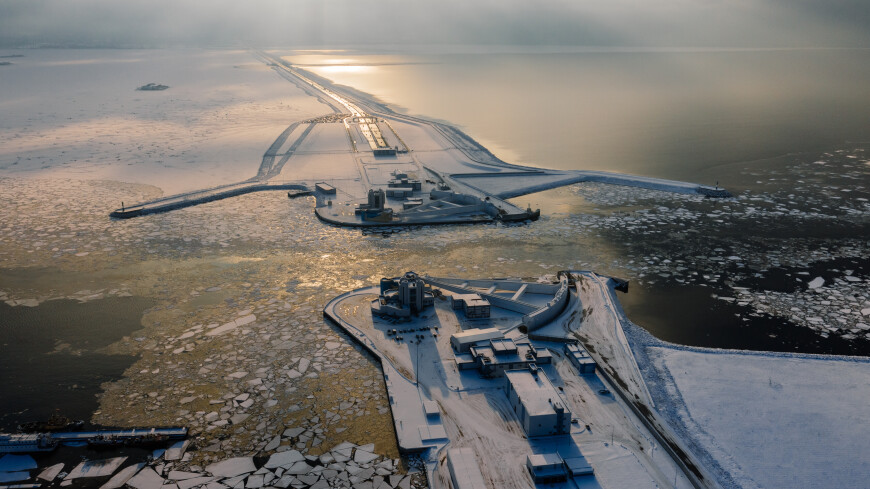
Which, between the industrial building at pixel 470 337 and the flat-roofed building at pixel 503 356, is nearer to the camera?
the flat-roofed building at pixel 503 356

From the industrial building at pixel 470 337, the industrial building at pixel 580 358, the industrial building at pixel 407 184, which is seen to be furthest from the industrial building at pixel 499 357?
the industrial building at pixel 407 184

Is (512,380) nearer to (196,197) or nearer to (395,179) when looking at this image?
(395,179)

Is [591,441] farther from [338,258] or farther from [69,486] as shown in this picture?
[338,258]

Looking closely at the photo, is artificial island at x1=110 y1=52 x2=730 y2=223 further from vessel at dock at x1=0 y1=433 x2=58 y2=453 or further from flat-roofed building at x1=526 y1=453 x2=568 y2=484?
flat-roofed building at x1=526 y1=453 x2=568 y2=484

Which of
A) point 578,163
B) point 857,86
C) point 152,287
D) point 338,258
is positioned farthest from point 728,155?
point 857,86

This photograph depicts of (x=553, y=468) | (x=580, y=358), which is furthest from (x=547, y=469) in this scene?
(x=580, y=358)

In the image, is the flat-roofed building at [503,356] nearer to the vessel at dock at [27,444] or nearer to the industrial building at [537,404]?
the industrial building at [537,404]
